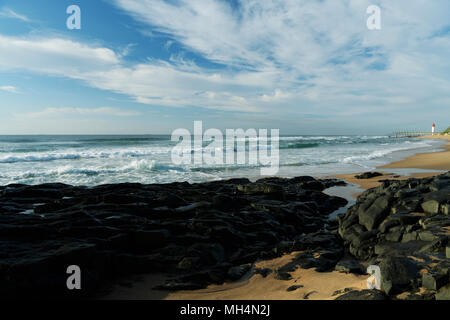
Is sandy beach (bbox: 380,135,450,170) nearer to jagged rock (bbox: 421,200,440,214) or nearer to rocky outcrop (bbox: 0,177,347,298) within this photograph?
rocky outcrop (bbox: 0,177,347,298)

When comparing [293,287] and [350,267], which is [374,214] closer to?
[350,267]

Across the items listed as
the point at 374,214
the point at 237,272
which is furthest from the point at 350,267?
the point at 374,214

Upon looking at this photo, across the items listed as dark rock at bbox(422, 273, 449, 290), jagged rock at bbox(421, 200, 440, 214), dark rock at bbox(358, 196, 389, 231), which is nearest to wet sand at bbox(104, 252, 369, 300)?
dark rock at bbox(422, 273, 449, 290)

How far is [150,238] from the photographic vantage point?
4973mm

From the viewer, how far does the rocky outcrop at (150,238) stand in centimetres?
370

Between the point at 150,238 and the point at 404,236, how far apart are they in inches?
185

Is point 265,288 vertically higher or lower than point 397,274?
lower

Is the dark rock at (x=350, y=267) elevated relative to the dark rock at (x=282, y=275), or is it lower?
elevated

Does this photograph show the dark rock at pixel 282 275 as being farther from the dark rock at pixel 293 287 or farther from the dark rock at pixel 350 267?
the dark rock at pixel 350 267

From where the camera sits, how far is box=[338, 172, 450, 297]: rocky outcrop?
9.59 feet

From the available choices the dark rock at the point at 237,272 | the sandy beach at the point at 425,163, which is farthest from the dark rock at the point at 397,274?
the sandy beach at the point at 425,163

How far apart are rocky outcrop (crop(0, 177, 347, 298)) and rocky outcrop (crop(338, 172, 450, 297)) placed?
0.57m

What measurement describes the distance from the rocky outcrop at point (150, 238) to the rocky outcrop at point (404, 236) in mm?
569
